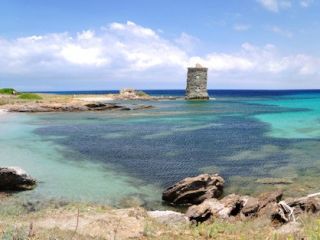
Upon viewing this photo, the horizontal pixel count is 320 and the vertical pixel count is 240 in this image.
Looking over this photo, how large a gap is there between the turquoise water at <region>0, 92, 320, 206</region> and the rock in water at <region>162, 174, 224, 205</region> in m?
0.61

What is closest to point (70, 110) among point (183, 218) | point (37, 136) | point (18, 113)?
point (18, 113)

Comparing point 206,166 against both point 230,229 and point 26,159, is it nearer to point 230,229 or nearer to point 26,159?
point 26,159

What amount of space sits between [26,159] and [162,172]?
29.3ft

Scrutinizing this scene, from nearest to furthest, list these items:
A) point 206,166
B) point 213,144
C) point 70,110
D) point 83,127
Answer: point 206,166, point 213,144, point 83,127, point 70,110

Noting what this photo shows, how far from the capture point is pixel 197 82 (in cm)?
9844

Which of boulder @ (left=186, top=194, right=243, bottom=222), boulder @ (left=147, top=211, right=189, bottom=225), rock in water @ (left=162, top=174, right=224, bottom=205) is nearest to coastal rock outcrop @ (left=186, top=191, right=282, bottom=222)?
boulder @ (left=186, top=194, right=243, bottom=222)

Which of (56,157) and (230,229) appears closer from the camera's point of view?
(230,229)

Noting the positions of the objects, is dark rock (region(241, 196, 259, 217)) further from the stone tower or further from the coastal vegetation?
the stone tower

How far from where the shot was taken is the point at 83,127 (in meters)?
45.7

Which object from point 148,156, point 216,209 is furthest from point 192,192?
point 148,156

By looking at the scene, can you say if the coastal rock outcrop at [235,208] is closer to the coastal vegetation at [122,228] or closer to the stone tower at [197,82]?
the coastal vegetation at [122,228]

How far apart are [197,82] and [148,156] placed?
72.0 metres

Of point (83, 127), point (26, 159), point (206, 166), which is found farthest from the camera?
point (83, 127)

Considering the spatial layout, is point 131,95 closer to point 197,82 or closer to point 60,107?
point 197,82
